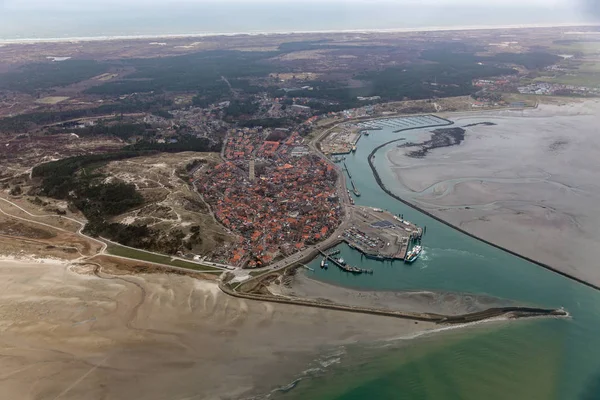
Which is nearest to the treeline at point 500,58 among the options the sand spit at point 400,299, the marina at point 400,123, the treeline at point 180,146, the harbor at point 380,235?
the marina at point 400,123

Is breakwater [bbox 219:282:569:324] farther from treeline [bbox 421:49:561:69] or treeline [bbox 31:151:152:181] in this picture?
treeline [bbox 421:49:561:69]

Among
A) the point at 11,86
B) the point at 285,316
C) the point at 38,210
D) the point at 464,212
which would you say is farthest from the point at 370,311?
the point at 11,86

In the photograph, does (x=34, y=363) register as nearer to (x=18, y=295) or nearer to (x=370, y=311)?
(x=18, y=295)

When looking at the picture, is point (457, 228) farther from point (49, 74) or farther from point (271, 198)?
point (49, 74)

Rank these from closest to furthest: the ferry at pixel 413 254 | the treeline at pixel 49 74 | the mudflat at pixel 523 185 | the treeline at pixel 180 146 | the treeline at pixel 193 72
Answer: the ferry at pixel 413 254 → the mudflat at pixel 523 185 → the treeline at pixel 180 146 → the treeline at pixel 193 72 → the treeline at pixel 49 74

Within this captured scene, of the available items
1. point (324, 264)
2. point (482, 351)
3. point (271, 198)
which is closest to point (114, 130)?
point (271, 198)

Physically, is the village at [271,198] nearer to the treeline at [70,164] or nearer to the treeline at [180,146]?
the treeline at [180,146]
